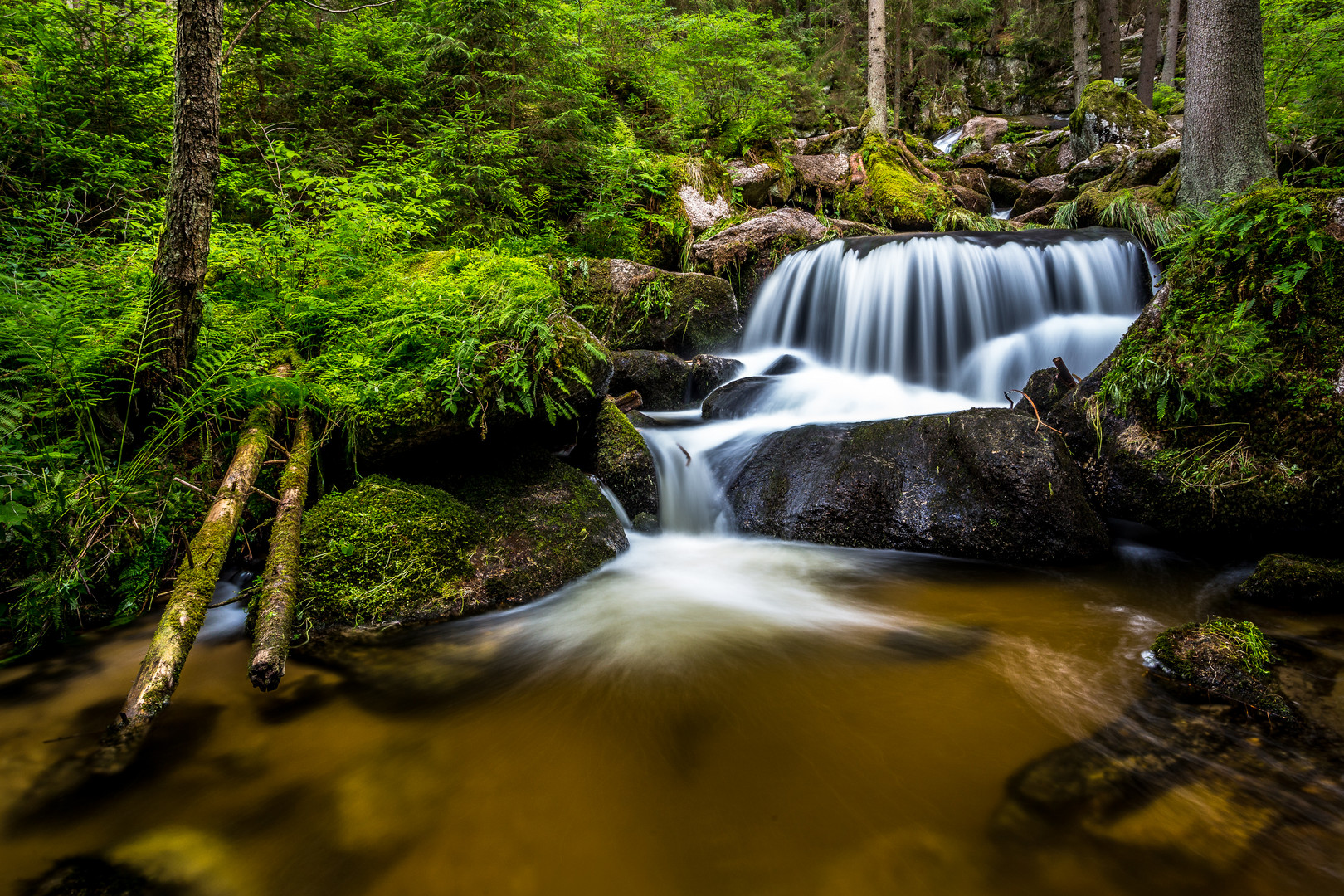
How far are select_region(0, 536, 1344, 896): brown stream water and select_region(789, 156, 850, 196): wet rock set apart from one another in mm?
10714

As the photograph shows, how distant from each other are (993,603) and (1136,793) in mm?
1598

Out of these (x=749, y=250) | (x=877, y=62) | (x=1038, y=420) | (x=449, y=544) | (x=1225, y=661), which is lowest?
(x=1225, y=661)

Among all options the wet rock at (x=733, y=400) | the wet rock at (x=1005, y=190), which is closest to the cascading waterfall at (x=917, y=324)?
the wet rock at (x=733, y=400)

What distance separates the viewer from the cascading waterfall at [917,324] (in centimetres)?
667

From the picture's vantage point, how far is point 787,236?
375 inches

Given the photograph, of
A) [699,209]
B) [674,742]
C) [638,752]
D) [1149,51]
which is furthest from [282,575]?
[1149,51]

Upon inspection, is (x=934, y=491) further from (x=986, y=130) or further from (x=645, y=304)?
(x=986, y=130)

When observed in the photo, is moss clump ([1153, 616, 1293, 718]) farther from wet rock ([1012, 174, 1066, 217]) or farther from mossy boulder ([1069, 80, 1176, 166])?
mossy boulder ([1069, 80, 1176, 166])

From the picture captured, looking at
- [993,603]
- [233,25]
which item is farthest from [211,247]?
[993,603]

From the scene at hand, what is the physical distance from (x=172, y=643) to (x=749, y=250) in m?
8.75

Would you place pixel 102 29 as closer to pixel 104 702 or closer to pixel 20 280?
pixel 20 280

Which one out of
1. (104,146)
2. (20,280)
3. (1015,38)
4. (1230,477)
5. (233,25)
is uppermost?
(1015,38)

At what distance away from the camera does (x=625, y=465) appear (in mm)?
5043

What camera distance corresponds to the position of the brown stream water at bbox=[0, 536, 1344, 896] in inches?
70.3
